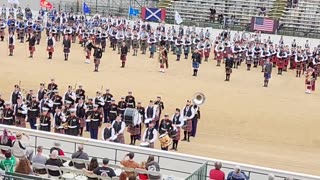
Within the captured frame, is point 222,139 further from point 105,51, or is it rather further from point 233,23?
point 233,23

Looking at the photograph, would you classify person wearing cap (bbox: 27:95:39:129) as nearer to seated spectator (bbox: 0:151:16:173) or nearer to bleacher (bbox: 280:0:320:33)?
seated spectator (bbox: 0:151:16:173)

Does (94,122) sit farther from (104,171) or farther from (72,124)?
(104,171)

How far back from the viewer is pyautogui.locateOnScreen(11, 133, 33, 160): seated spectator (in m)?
10.6

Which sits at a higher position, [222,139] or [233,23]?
[233,23]

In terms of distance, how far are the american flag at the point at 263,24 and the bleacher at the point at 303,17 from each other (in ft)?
7.17

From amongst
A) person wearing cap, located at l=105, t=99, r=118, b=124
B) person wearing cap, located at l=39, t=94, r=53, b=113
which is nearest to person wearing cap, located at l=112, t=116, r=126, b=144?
person wearing cap, located at l=105, t=99, r=118, b=124

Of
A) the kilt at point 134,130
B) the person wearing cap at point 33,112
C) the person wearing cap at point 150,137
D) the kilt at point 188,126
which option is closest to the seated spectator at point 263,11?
the kilt at point 188,126

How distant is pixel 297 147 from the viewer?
16.6m

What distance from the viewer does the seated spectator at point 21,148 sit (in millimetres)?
10609

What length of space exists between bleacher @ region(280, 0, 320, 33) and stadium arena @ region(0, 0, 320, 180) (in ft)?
0.22

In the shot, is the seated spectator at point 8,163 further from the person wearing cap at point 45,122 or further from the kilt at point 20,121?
the kilt at point 20,121

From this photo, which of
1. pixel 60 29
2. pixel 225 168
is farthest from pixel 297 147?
pixel 60 29

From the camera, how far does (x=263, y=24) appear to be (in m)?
37.5

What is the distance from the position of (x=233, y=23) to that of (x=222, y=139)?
79.4ft
